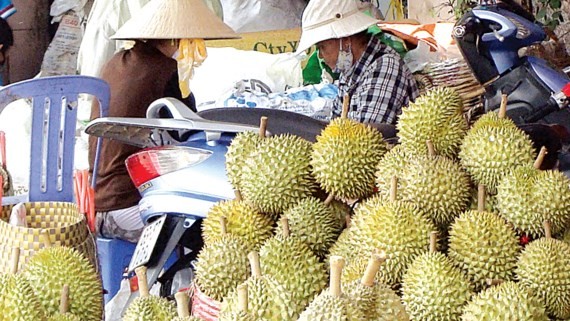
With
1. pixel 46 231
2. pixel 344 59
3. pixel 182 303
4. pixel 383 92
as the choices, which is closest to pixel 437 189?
pixel 182 303

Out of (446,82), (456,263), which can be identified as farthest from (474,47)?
(456,263)

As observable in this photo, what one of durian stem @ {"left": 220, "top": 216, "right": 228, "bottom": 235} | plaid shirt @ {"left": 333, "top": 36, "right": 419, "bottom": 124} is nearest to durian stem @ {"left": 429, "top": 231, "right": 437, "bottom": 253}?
durian stem @ {"left": 220, "top": 216, "right": 228, "bottom": 235}

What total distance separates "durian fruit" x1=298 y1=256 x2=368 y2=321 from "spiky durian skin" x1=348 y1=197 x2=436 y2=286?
26cm

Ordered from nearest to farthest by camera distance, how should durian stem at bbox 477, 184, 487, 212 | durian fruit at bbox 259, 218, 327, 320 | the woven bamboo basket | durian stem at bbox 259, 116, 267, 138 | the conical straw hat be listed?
durian fruit at bbox 259, 218, 327, 320
durian stem at bbox 477, 184, 487, 212
durian stem at bbox 259, 116, 267, 138
the woven bamboo basket
the conical straw hat

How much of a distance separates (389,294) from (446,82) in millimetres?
2583

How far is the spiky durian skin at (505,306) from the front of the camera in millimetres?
1388

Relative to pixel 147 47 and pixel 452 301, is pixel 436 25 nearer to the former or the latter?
pixel 147 47

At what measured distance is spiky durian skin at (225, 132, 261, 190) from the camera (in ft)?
6.13

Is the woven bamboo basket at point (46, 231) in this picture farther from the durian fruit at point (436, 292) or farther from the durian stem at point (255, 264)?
the durian fruit at point (436, 292)

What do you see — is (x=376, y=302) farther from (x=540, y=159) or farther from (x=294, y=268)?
(x=540, y=159)

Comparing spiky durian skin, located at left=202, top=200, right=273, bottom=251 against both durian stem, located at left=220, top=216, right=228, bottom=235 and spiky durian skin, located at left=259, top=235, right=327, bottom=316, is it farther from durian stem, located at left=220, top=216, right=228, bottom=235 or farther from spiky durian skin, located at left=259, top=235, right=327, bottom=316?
spiky durian skin, located at left=259, top=235, right=327, bottom=316

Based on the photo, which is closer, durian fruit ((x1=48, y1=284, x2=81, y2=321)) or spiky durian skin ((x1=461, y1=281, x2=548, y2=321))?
spiky durian skin ((x1=461, y1=281, x2=548, y2=321))

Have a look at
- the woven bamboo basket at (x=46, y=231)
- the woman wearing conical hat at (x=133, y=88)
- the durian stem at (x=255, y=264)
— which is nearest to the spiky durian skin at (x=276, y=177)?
the durian stem at (x=255, y=264)

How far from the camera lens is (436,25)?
12.7 ft
